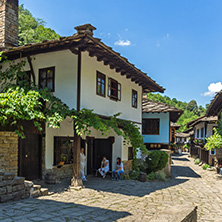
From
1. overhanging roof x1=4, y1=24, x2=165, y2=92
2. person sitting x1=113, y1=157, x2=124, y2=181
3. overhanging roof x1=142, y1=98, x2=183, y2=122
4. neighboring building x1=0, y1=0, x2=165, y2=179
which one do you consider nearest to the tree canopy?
overhanging roof x1=142, y1=98, x2=183, y2=122

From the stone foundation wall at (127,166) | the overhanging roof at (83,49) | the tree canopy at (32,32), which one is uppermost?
the tree canopy at (32,32)

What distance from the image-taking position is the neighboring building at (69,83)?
27.3 ft

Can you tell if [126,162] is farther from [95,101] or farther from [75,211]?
[75,211]

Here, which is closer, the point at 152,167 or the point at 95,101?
the point at 95,101

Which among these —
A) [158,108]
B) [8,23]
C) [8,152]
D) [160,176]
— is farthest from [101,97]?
[158,108]

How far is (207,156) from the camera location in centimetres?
1973

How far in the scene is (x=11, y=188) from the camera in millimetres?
6176

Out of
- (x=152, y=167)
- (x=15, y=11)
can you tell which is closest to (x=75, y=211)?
(x=152, y=167)

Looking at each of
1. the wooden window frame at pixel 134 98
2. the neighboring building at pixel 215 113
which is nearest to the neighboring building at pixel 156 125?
the neighboring building at pixel 215 113

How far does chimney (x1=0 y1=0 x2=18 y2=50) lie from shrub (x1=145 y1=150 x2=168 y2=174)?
8.88m

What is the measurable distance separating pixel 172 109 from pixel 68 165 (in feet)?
31.4

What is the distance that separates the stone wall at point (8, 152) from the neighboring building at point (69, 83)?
0.09 metres

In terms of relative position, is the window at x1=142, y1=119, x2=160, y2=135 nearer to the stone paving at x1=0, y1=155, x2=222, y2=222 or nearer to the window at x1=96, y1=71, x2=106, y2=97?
the stone paving at x1=0, y1=155, x2=222, y2=222

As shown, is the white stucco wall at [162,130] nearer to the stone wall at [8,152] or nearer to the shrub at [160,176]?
the shrub at [160,176]
